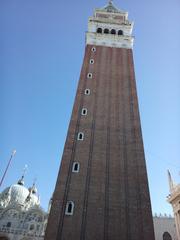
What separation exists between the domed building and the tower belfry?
20430 millimetres

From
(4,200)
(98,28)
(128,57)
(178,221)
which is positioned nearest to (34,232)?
(4,200)

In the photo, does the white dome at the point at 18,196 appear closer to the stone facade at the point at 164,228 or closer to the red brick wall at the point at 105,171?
the stone facade at the point at 164,228

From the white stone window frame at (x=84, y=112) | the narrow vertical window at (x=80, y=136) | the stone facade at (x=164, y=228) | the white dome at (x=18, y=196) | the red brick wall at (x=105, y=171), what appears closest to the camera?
the red brick wall at (x=105, y=171)

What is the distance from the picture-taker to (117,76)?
954 inches

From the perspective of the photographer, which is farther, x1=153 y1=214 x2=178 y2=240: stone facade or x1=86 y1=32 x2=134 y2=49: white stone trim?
x1=153 y1=214 x2=178 y2=240: stone facade

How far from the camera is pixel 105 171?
16.7m

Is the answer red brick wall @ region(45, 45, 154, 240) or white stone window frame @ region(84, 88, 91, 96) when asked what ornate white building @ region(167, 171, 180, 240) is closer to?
red brick wall @ region(45, 45, 154, 240)

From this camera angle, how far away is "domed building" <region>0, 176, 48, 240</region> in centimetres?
3193

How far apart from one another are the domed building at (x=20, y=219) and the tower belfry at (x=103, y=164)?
2043cm

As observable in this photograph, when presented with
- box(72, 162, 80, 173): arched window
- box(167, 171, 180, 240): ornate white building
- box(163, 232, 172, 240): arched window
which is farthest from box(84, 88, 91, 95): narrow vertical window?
box(163, 232, 172, 240): arched window

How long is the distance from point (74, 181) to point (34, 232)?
2136cm

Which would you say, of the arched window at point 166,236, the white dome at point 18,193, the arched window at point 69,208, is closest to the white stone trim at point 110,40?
the arched window at point 69,208

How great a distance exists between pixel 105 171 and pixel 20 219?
25.1m

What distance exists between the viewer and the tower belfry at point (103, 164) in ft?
45.7
